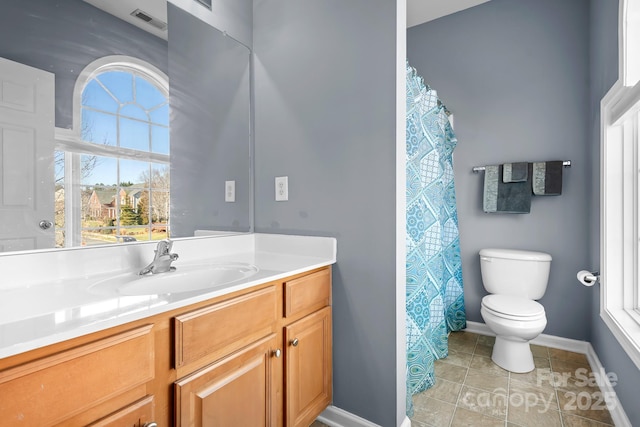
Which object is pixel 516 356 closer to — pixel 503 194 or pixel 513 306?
pixel 513 306

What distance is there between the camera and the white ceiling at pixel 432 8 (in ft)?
8.75

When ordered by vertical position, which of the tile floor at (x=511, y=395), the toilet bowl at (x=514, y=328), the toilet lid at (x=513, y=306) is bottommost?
the tile floor at (x=511, y=395)

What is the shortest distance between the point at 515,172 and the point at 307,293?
2029 millimetres

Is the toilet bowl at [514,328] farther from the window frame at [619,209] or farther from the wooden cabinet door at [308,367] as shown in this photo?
the wooden cabinet door at [308,367]

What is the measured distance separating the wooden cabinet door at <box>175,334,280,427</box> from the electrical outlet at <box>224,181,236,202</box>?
835mm

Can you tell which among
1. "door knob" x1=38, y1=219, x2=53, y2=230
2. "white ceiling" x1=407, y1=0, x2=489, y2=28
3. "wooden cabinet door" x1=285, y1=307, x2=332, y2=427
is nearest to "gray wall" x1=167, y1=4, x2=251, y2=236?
"door knob" x1=38, y1=219, x2=53, y2=230

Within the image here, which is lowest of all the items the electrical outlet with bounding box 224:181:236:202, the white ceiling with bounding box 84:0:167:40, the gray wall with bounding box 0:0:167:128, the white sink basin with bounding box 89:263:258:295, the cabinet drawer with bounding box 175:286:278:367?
the cabinet drawer with bounding box 175:286:278:367

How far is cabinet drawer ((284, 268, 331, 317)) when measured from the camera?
4.19ft

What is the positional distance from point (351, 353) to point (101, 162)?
136 cm

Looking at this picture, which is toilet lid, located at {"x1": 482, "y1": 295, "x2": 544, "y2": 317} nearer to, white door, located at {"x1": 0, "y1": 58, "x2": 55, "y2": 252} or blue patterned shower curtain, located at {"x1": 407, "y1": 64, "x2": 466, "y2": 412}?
blue patterned shower curtain, located at {"x1": 407, "y1": 64, "x2": 466, "y2": 412}

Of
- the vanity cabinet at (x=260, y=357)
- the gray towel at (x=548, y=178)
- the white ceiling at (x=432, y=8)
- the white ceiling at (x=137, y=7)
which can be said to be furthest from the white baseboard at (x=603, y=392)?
the white ceiling at (x=432, y=8)

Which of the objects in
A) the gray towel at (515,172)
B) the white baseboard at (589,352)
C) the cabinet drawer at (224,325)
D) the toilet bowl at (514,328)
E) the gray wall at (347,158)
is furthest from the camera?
the gray towel at (515,172)

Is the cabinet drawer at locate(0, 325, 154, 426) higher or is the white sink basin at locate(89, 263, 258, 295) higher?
the white sink basin at locate(89, 263, 258, 295)

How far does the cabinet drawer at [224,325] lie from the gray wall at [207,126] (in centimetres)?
→ 63
